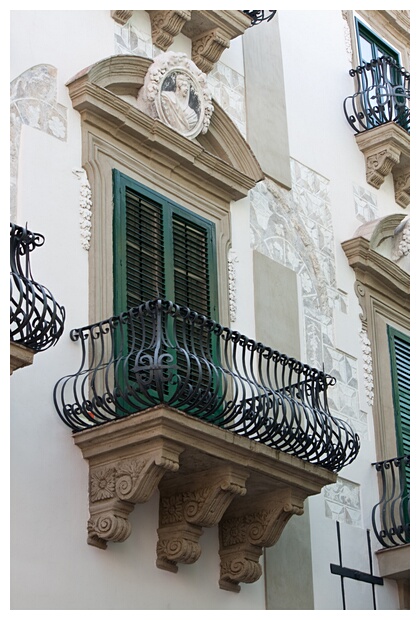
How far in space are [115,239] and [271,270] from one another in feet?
7.22

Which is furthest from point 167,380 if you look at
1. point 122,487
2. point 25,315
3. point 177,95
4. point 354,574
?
point 354,574

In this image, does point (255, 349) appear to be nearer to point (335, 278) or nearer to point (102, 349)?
point (102, 349)

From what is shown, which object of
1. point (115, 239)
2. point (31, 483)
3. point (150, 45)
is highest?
point (150, 45)

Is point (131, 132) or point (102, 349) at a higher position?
point (131, 132)

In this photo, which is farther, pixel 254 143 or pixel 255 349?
pixel 254 143

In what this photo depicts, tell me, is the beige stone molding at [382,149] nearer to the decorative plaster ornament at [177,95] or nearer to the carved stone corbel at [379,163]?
the carved stone corbel at [379,163]

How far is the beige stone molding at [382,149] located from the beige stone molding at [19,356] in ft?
23.1

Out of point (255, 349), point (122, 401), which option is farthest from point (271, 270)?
point (122, 401)

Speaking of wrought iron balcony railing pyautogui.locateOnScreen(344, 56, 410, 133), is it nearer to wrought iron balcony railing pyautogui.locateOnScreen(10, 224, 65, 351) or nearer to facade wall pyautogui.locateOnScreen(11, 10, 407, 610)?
facade wall pyautogui.locateOnScreen(11, 10, 407, 610)

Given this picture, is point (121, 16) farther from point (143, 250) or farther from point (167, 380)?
point (167, 380)

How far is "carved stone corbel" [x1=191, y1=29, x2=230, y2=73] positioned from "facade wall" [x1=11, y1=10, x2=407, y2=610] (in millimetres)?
113

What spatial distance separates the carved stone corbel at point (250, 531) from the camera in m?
11.6

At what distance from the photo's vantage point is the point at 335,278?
14.4 meters

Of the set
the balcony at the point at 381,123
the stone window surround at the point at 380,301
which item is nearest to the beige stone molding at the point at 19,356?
the stone window surround at the point at 380,301
